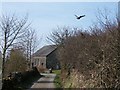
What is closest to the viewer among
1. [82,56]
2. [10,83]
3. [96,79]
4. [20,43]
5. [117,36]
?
[117,36]

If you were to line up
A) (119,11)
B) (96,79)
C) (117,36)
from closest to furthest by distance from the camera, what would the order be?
1. (117,36)
2. (119,11)
3. (96,79)

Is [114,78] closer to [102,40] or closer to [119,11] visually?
[102,40]

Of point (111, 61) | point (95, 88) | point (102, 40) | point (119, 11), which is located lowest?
point (95, 88)

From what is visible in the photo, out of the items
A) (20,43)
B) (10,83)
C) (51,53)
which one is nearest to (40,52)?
(51,53)

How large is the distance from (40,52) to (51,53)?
4.19m

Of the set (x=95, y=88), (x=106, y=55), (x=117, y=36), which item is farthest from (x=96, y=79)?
(x=117, y=36)

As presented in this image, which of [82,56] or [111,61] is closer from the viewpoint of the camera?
[111,61]

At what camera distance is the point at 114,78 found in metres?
11.6

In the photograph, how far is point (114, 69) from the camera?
38.1 ft

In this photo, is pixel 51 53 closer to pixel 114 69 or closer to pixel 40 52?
pixel 40 52

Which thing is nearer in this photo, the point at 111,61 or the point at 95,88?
the point at 111,61

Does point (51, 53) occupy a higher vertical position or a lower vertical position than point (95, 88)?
higher

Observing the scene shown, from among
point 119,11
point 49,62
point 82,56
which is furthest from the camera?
point 49,62

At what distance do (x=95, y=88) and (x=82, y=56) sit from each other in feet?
9.68
